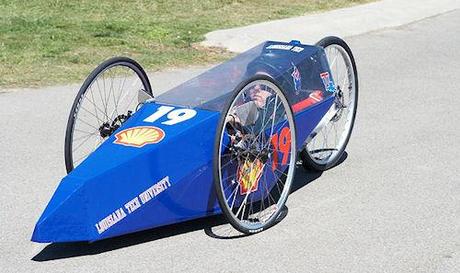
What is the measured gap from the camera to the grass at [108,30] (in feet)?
31.6

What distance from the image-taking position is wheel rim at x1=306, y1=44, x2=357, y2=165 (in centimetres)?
630

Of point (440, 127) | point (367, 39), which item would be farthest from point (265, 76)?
point (367, 39)

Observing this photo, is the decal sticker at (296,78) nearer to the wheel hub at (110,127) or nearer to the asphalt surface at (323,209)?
the asphalt surface at (323,209)

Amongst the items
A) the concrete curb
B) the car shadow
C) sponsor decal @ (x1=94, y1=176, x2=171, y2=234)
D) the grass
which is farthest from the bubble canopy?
the concrete curb

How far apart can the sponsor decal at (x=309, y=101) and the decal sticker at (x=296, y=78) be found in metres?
0.10

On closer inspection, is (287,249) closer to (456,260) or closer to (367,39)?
(456,260)

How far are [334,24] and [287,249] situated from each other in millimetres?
8691

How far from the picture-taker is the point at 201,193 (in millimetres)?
4832

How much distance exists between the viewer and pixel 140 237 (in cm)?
495

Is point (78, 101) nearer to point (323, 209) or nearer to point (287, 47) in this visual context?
point (287, 47)

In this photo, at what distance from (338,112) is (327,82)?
356mm

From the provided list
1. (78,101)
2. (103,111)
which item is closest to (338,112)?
(78,101)

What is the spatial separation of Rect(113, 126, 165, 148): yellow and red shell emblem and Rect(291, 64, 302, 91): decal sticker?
1220 millimetres

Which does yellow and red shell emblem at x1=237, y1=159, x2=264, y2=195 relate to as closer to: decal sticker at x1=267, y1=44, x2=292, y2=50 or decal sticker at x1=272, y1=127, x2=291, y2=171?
decal sticker at x1=272, y1=127, x2=291, y2=171
